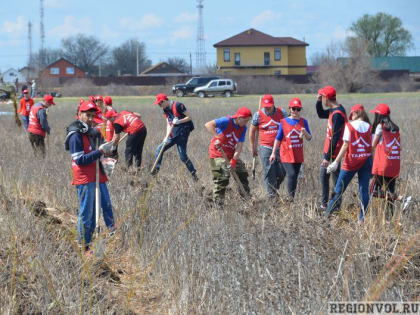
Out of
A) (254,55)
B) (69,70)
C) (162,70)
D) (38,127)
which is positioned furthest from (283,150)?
(69,70)

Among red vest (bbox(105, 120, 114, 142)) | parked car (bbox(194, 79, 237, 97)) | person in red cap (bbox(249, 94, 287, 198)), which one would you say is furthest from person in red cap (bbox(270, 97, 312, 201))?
parked car (bbox(194, 79, 237, 97))

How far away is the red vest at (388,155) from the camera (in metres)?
7.21

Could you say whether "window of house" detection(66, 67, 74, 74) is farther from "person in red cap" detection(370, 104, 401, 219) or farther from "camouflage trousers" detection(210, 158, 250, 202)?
"person in red cap" detection(370, 104, 401, 219)

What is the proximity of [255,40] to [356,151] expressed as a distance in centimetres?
7072

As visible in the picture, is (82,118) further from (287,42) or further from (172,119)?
(287,42)

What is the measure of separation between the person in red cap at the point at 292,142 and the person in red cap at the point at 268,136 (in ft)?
0.91

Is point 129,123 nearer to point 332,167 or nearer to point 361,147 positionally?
point 332,167

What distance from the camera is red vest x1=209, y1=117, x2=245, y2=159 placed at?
793 centimetres

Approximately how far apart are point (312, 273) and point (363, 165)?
2461 millimetres

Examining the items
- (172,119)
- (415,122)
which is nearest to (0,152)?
(172,119)

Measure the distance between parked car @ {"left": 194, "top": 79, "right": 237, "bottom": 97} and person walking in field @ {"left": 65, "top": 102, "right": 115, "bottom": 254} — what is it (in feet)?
128

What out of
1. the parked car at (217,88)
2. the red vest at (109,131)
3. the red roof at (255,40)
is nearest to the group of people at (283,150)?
the red vest at (109,131)

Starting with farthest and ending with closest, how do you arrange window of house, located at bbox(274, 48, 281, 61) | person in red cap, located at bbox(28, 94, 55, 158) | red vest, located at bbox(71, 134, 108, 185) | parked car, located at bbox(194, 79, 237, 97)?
window of house, located at bbox(274, 48, 281, 61), parked car, located at bbox(194, 79, 237, 97), person in red cap, located at bbox(28, 94, 55, 158), red vest, located at bbox(71, 134, 108, 185)

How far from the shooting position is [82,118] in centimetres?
620
